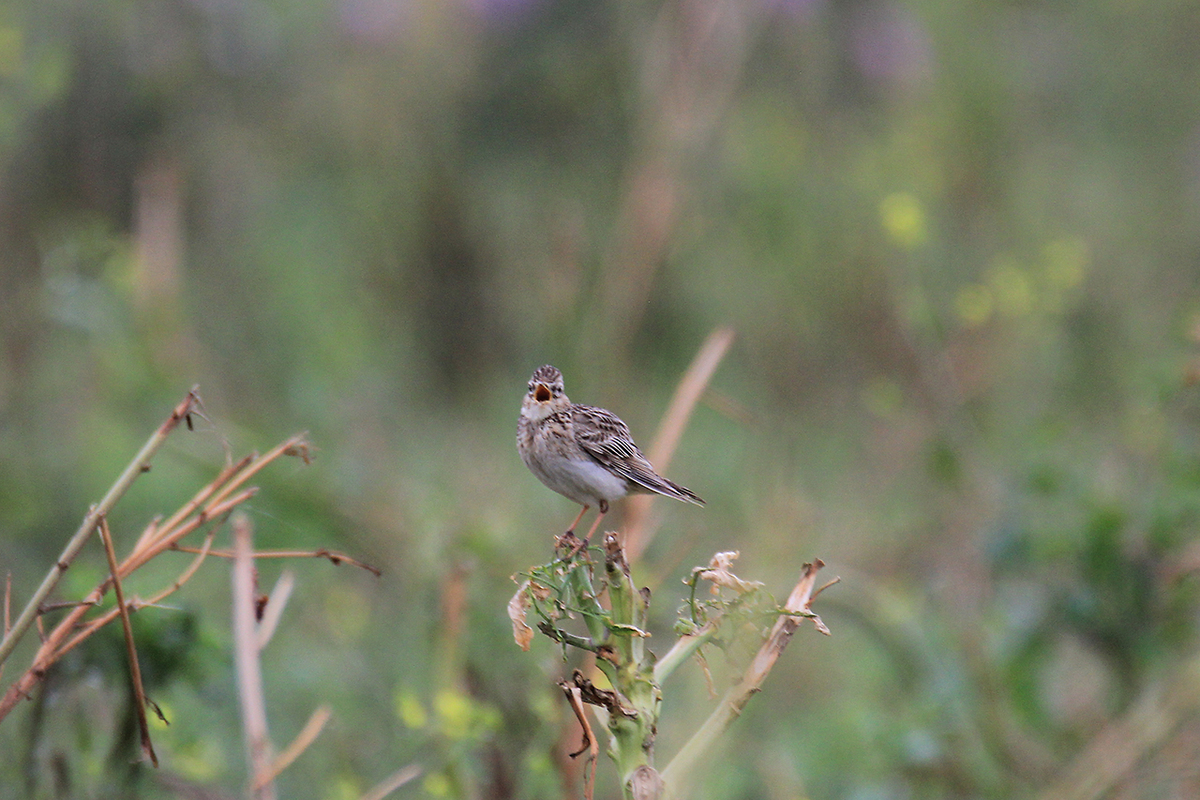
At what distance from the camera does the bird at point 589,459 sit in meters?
2.47

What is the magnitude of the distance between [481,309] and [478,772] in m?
5.28

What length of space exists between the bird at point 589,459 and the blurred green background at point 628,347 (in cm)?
25

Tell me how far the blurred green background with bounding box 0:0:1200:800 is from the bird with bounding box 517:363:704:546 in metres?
0.25

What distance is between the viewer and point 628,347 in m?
5.61

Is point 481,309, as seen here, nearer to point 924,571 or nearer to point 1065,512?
point 924,571

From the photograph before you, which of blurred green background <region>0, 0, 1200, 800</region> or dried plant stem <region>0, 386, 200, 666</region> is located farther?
blurred green background <region>0, 0, 1200, 800</region>

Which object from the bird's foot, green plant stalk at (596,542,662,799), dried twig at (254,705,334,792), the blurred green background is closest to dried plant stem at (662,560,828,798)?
green plant stalk at (596,542,662,799)

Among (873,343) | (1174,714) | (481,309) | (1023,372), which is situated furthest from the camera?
(481,309)

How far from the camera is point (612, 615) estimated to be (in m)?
1.67

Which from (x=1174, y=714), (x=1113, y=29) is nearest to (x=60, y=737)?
(x=1174, y=714)

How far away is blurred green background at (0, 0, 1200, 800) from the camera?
12.0 ft

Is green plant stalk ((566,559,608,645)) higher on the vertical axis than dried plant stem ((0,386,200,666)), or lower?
higher

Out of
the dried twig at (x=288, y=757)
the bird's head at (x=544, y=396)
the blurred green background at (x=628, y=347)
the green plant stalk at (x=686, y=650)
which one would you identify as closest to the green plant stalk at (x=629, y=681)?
the green plant stalk at (x=686, y=650)

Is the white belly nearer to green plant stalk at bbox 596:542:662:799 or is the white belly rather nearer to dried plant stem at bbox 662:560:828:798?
green plant stalk at bbox 596:542:662:799
